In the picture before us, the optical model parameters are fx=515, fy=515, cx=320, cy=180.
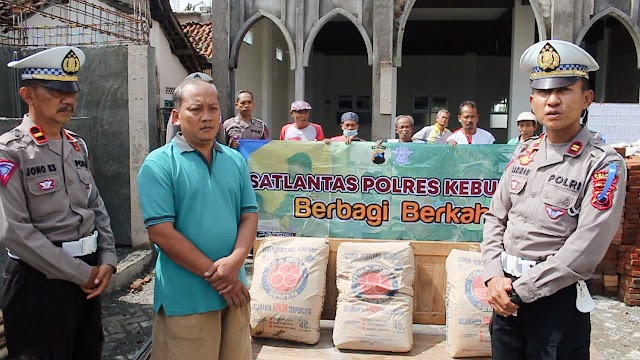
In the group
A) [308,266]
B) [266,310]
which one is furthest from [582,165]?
[266,310]

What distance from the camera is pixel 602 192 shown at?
2.16m

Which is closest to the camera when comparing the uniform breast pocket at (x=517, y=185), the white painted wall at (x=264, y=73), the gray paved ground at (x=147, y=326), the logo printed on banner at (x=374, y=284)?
the uniform breast pocket at (x=517, y=185)

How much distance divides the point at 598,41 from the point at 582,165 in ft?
49.8

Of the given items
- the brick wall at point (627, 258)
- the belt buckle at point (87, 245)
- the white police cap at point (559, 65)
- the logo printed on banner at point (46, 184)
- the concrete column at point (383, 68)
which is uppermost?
the concrete column at point (383, 68)

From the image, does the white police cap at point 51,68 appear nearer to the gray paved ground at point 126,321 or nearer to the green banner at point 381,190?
the gray paved ground at point 126,321

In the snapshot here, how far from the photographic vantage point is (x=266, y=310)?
373cm

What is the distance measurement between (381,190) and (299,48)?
636cm

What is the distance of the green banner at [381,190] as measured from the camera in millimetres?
5121

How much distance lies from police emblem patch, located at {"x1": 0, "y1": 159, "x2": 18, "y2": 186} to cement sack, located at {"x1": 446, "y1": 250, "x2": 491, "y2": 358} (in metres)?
2.82

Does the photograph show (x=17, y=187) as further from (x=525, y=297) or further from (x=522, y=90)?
(x=522, y=90)

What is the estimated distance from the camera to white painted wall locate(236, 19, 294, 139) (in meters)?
13.0

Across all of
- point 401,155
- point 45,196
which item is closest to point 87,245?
point 45,196

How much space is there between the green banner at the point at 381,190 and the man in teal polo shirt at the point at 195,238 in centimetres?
286

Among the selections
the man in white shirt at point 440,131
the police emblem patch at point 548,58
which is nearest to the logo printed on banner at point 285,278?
the police emblem patch at point 548,58
